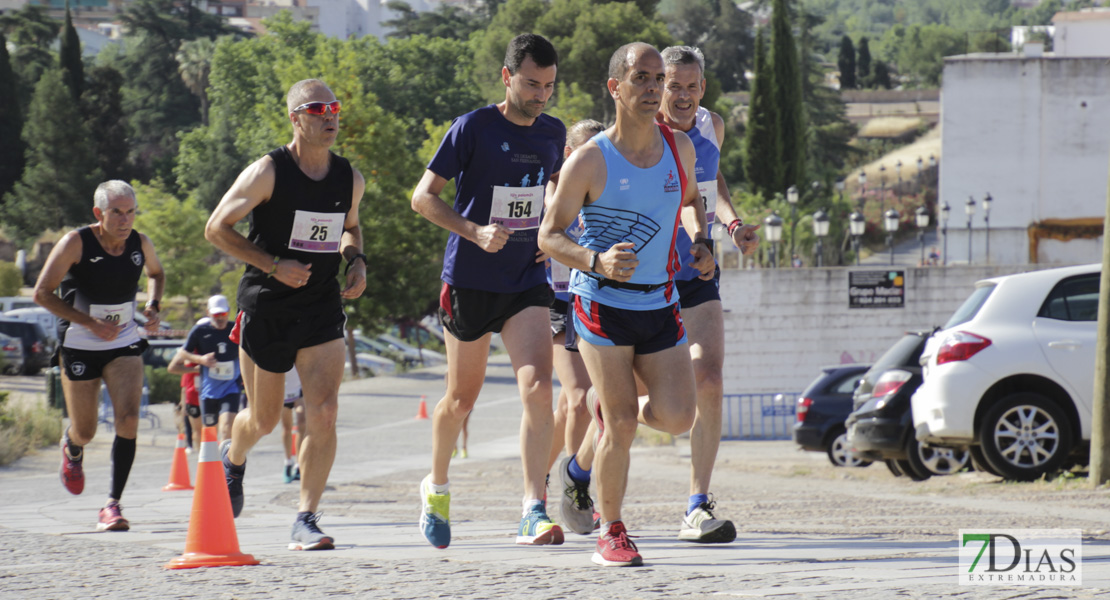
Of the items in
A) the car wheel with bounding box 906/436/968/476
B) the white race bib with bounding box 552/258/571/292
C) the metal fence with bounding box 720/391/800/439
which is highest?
the white race bib with bounding box 552/258/571/292

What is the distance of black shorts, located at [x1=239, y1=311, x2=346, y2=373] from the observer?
21.7ft

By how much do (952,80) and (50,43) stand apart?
200ft

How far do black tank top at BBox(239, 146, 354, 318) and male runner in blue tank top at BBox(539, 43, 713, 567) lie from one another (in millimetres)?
1471

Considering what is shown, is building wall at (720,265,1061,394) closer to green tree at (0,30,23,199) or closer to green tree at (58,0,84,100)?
green tree at (0,30,23,199)

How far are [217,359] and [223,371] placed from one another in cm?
18

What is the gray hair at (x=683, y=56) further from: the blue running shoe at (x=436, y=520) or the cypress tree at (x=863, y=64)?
the cypress tree at (x=863, y=64)

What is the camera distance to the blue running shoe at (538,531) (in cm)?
638

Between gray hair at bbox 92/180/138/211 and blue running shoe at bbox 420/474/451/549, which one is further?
gray hair at bbox 92/180/138/211

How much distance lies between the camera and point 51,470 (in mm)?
15031

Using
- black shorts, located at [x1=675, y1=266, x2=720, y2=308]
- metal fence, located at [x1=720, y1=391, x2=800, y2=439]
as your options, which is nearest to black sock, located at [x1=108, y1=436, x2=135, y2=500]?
black shorts, located at [x1=675, y1=266, x2=720, y2=308]

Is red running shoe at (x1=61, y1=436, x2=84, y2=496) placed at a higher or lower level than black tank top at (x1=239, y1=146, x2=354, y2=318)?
lower

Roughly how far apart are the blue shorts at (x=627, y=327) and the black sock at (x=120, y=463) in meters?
3.87

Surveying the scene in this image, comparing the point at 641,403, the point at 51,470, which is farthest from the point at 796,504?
the point at 51,470

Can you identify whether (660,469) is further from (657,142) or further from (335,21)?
(335,21)
